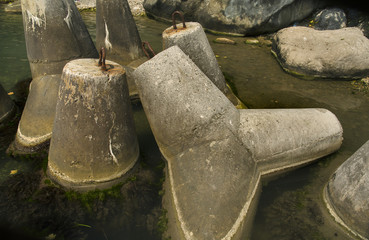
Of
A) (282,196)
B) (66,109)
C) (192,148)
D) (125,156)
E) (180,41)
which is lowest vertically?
(282,196)

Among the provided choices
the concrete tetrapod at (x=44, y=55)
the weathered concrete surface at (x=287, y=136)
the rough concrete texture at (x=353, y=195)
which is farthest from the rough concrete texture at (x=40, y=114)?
the rough concrete texture at (x=353, y=195)

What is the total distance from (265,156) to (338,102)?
2.66m

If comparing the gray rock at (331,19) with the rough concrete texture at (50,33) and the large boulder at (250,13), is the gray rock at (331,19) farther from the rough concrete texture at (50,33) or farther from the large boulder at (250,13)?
the rough concrete texture at (50,33)

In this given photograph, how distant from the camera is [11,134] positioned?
3639mm

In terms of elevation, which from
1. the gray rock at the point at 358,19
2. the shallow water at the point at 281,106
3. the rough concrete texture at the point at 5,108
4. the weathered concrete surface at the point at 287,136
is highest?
the gray rock at the point at 358,19

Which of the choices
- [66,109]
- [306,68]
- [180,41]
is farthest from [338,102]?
[66,109]

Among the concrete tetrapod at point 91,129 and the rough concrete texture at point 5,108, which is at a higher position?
the concrete tetrapod at point 91,129

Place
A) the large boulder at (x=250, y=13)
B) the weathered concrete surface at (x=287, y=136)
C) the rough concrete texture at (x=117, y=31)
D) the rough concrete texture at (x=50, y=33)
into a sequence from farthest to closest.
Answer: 1. the large boulder at (x=250, y=13)
2. the rough concrete texture at (x=117, y=31)
3. the rough concrete texture at (x=50, y=33)
4. the weathered concrete surface at (x=287, y=136)

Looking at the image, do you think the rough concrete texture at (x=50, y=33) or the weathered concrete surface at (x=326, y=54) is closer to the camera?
the rough concrete texture at (x=50, y=33)

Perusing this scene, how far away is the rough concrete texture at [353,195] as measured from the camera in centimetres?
225

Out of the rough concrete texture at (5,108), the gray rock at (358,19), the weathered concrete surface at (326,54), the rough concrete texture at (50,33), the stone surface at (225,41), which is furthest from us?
the stone surface at (225,41)

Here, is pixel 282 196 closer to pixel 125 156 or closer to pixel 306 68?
pixel 125 156

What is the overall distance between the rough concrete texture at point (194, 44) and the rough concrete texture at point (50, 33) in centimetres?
127

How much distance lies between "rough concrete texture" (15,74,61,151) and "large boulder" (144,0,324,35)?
20.7ft
